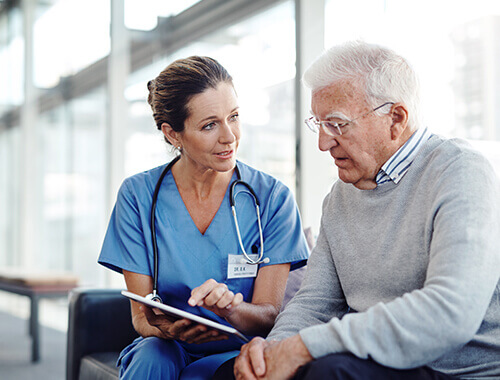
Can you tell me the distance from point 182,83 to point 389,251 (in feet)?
2.43

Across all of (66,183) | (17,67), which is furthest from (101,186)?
(17,67)

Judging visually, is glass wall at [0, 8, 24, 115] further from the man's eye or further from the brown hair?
the man's eye

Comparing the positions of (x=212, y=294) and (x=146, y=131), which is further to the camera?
(x=146, y=131)

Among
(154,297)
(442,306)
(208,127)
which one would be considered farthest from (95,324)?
(442,306)

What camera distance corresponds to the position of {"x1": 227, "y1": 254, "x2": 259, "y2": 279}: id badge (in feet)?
5.24

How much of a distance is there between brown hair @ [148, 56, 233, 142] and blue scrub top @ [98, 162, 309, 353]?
0.20 m

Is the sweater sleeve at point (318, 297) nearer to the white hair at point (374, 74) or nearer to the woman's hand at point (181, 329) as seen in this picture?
the woman's hand at point (181, 329)

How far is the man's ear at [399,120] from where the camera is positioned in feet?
4.21

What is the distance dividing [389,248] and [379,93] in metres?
0.33

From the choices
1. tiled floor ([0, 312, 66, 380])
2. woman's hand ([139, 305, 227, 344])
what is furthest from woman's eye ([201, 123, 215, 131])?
tiled floor ([0, 312, 66, 380])

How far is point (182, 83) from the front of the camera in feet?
5.32

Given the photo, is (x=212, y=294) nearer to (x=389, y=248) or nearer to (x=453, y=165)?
(x=389, y=248)

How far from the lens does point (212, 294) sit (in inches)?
52.9

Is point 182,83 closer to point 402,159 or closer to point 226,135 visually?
point 226,135
